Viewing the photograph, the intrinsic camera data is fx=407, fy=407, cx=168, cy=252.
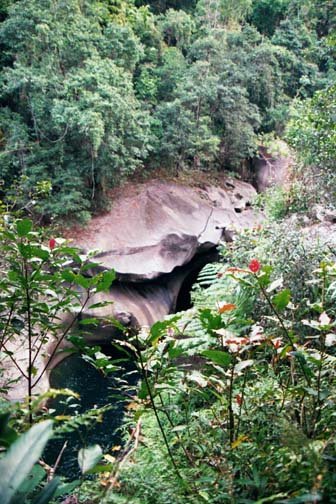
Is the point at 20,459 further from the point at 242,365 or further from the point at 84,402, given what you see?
the point at 84,402

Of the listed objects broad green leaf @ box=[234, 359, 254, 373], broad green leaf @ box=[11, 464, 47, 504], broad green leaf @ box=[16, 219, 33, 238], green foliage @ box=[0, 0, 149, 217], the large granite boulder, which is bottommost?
broad green leaf @ box=[11, 464, 47, 504]

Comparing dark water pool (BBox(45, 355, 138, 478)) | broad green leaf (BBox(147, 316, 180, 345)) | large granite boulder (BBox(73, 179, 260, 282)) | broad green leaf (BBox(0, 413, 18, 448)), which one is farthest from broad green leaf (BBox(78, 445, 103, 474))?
large granite boulder (BBox(73, 179, 260, 282))

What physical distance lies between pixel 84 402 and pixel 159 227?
3.41 m

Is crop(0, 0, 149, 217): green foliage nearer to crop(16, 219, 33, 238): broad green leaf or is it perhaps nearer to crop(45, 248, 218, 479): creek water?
crop(45, 248, 218, 479): creek water

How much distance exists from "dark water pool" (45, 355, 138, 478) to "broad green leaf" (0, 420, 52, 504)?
328 centimetres

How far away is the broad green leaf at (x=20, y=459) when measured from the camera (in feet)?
2.37

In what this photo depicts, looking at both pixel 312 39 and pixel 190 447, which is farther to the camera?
pixel 312 39

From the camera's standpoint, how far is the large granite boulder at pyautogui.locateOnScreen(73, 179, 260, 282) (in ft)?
22.6

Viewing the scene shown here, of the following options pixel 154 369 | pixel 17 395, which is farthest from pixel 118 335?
pixel 154 369

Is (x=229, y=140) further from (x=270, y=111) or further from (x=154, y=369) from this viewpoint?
(x=154, y=369)

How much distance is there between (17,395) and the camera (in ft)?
14.8

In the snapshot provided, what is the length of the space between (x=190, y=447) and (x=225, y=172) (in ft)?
29.8

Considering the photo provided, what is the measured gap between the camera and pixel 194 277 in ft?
29.0

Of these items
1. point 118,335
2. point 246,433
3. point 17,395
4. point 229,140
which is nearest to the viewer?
point 246,433
